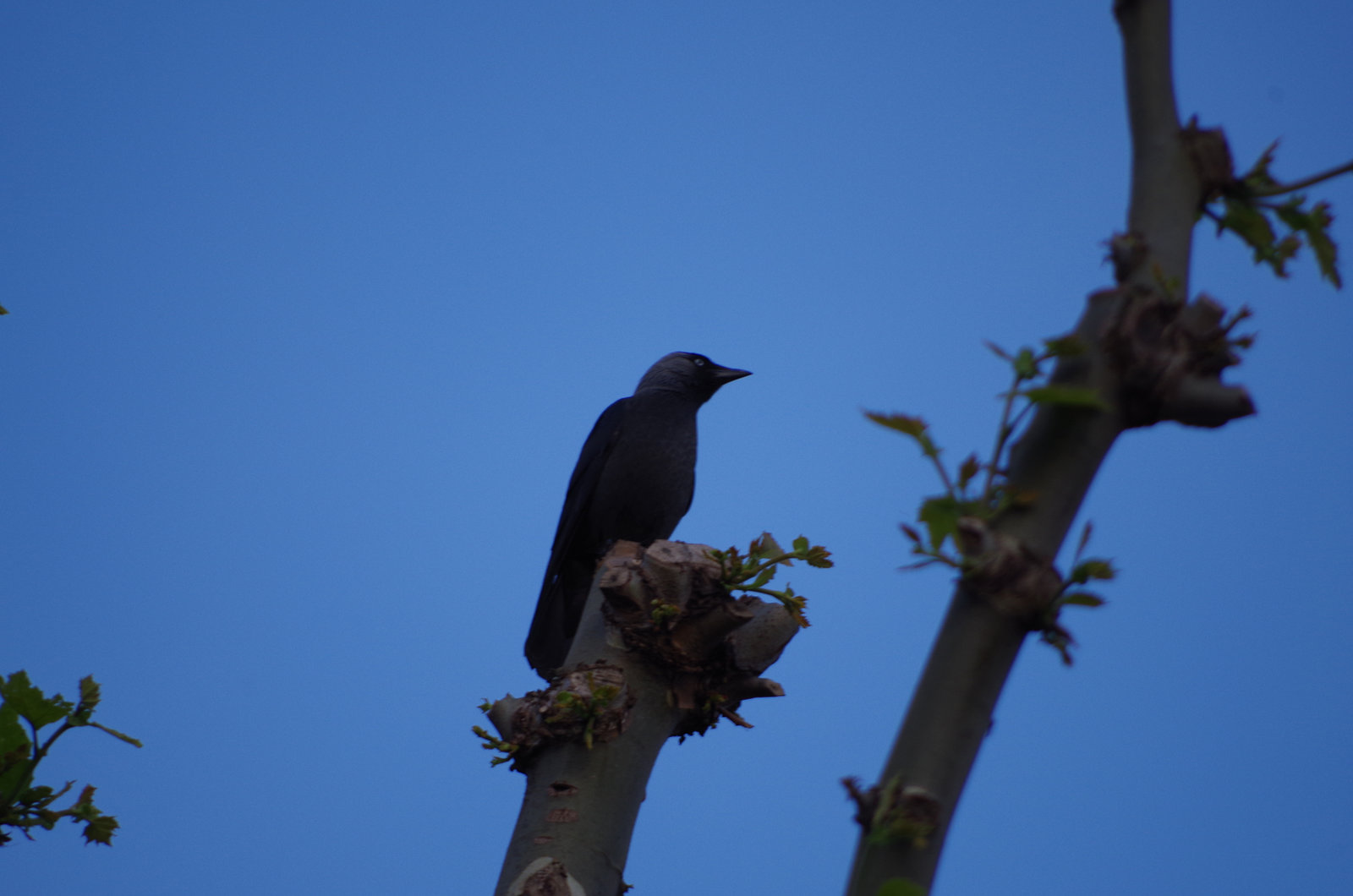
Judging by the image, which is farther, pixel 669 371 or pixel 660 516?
pixel 669 371

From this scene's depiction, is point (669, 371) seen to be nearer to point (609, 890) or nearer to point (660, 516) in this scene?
point (660, 516)

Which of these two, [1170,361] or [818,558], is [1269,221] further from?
[818,558]

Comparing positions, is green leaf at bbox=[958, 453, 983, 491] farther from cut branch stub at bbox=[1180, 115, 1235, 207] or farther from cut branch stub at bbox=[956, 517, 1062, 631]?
cut branch stub at bbox=[1180, 115, 1235, 207]

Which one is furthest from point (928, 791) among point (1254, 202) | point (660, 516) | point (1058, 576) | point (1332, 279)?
point (660, 516)

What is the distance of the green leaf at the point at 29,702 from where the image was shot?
1.73m

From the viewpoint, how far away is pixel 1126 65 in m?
1.23


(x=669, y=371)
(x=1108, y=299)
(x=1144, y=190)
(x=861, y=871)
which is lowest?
(x=861, y=871)

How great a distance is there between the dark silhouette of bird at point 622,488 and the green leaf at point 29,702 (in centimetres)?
338

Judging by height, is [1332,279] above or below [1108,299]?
above

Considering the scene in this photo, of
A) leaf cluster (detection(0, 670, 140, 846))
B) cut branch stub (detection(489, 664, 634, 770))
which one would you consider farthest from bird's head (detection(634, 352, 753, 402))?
leaf cluster (detection(0, 670, 140, 846))

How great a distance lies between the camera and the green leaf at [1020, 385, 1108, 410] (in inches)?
38.7

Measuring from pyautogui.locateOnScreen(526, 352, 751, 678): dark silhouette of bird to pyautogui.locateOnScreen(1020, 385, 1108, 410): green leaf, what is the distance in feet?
14.0

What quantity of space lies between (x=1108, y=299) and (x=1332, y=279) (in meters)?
0.55

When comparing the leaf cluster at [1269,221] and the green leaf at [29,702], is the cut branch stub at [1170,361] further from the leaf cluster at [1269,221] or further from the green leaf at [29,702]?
the green leaf at [29,702]
